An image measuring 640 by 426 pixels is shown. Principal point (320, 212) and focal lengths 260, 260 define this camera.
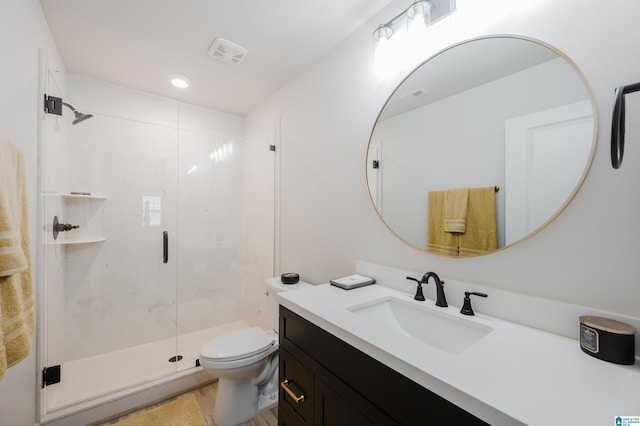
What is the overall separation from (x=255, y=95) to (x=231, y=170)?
Result: 83 cm

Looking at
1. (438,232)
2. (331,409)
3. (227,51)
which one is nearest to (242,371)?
(331,409)

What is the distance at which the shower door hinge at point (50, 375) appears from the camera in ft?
5.12

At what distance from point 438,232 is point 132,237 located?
255cm

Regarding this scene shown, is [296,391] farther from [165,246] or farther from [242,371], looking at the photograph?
[165,246]

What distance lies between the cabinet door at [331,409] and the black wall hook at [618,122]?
959mm

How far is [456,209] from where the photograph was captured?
1107 millimetres

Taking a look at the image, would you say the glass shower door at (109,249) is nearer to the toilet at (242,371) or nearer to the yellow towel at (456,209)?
the toilet at (242,371)

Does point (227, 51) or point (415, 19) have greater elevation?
point (227, 51)

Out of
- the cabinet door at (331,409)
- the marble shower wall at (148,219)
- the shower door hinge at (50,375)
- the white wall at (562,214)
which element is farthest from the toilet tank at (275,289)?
the shower door hinge at (50,375)

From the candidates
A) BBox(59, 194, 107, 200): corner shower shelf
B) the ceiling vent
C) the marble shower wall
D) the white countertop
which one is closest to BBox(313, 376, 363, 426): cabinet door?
the white countertop

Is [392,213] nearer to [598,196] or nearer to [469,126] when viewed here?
[469,126]

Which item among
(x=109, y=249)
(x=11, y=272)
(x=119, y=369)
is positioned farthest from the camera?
(x=109, y=249)

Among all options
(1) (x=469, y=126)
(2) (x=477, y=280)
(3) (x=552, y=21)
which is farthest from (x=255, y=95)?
(2) (x=477, y=280)

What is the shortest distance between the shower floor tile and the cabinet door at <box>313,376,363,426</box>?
159 cm
